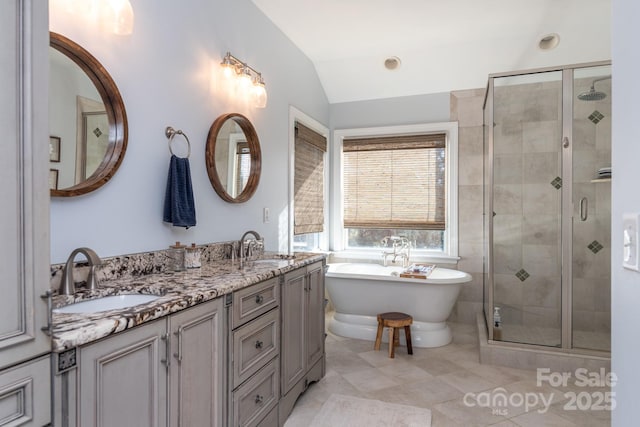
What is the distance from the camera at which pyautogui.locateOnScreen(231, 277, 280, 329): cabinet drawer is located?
170 centimetres

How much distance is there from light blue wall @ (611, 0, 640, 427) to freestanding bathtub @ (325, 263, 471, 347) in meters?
2.59

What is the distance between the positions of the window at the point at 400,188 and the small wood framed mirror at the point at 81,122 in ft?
10.3

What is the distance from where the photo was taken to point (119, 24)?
1.66m

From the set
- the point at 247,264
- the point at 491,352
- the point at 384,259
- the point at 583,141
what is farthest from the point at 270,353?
the point at 583,141

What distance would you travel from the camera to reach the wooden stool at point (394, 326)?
3.20 metres

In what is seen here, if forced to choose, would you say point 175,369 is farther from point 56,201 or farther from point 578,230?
point 578,230

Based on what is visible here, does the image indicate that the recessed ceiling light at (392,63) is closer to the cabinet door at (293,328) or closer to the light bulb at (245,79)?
the light bulb at (245,79)

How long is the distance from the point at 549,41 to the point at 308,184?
263 centimetres

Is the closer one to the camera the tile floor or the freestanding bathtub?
the tile floor

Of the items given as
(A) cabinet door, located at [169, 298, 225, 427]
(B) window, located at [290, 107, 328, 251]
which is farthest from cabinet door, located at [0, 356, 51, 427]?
(B) window, located at [290, 107, 328, 251]

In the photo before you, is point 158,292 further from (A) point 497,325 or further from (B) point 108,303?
(A) point 497,325

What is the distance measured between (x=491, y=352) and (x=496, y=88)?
7.39 ft

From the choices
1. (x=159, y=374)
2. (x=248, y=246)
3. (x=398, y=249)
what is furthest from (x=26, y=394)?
(x=398, y=249)

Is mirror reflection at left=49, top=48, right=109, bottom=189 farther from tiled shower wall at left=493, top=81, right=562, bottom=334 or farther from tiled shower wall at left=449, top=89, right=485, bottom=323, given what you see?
tiled shower wall at left=449, top=89, right=485, bottom=323
